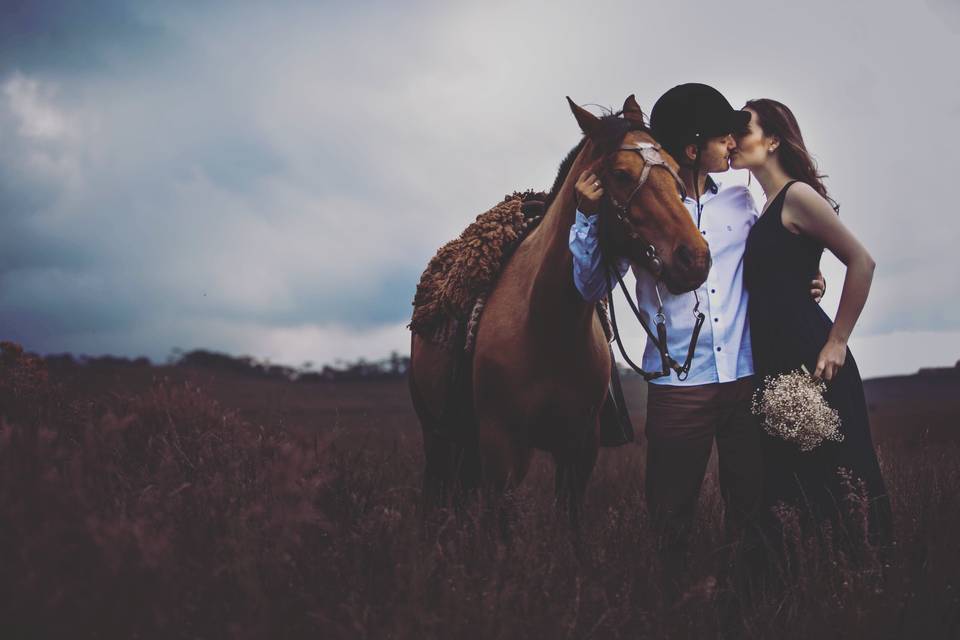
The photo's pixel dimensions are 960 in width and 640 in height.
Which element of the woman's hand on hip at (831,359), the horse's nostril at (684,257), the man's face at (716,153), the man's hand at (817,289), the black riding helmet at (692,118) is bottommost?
the woman's hand on hip at (831,359)

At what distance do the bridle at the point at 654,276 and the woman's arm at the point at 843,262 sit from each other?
1.65 feet

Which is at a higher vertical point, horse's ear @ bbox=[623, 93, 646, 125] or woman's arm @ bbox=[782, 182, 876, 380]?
horse's ear @ bbox=[623, 93, 646, 125]

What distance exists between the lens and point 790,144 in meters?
A: 2.90

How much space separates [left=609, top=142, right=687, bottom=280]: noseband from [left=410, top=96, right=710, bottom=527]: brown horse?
0.05 feet

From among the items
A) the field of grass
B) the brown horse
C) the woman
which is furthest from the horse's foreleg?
the woman

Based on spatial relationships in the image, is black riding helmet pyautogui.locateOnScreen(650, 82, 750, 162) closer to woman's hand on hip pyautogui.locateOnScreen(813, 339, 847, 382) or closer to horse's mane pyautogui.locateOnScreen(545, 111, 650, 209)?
horse's mane pyautogui.locateOnScreen(545, 111, 650, 209)

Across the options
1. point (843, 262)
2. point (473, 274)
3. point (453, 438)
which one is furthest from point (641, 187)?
point (453, 438)

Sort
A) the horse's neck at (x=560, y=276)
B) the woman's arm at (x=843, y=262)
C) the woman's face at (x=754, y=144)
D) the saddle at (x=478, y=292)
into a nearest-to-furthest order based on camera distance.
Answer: the woman's arm at (x=843, y=262)
the woman's face at (x=754, y=144)
the horse's neck at (x=560, y=276)
the saddle at (x=478, y=292)

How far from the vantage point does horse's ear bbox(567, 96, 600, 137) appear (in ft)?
9.44

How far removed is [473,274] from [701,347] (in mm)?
1362

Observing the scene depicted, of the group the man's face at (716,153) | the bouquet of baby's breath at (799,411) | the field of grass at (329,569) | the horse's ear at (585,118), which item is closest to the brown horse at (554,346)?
the horse's ear at (585,118)

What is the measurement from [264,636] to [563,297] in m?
1.94

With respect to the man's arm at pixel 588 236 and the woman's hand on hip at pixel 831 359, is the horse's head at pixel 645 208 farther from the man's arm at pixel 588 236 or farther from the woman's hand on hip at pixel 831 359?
the woman's hand on hip at pixel 831 359

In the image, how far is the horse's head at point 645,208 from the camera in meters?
2.49
